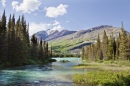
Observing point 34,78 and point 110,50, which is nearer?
point 34,78

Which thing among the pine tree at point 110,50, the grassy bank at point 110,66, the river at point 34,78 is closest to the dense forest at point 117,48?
the pine tree at point 110,50

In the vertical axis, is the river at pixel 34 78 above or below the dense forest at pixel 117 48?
below

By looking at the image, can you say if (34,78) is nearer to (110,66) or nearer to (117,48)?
(110,66)

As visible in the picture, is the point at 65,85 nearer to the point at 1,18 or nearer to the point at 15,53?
the point at 15,53

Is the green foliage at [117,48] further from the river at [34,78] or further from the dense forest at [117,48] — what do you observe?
the river at [34,78]

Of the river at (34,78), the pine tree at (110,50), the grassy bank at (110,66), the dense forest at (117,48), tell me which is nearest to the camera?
the river at (34,78)

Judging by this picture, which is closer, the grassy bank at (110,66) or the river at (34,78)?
the river at (34,78)

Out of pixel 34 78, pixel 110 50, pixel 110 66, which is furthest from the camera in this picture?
pixel 110 50

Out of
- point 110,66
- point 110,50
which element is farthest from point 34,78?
point 110,50

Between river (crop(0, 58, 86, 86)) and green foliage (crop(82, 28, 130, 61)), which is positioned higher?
green foliage (crop(82, 28, 130, 61))

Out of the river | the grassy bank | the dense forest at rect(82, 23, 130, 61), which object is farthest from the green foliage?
the river

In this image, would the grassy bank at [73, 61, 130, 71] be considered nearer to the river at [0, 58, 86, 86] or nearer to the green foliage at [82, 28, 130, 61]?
the green foliage at [82, 28, 130, 61]

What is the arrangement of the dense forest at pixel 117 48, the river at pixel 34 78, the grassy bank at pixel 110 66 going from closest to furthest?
the river at pixel 34 78, the grassy bank at pixel 110 66, the dense forest at pixel 117 48

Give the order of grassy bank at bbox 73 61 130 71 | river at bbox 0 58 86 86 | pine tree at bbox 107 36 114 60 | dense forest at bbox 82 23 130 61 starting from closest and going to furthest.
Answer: river at bbox 0 58 86 86, grassy bank at bbox 73 61 130 71, dense forest at bbox 82 23 130 61, pine tree at bbox 107 36 114 60
